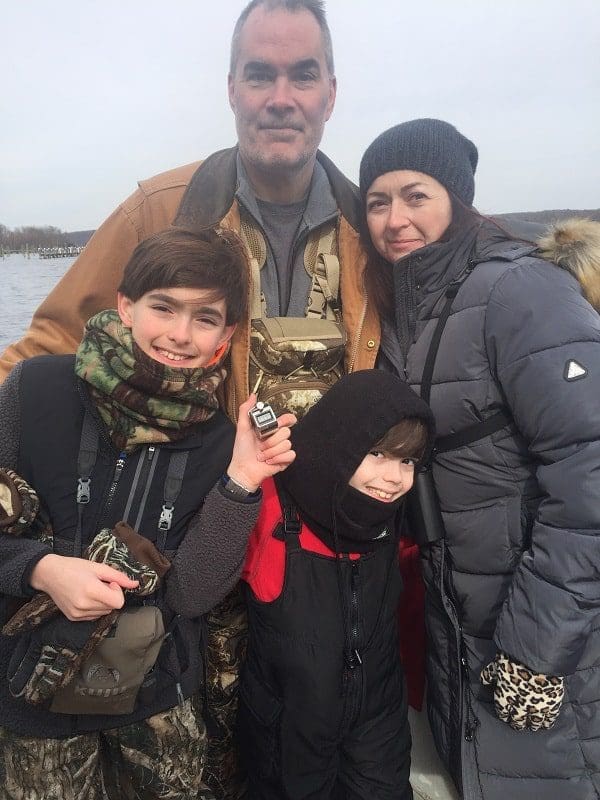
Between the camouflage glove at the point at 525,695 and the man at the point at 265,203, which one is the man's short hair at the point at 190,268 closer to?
the man at the point at 265,203

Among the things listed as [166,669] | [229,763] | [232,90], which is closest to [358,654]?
[166,669]

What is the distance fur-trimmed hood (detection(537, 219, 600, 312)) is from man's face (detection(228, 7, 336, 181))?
1142 mm

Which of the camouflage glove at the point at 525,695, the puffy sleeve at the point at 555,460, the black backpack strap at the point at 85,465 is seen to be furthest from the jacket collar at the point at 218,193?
the camouflage glove at the point at 525,695

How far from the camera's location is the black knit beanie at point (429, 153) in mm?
2018

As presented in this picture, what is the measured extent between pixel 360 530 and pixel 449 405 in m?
0.53

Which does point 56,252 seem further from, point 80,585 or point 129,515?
point 80,585

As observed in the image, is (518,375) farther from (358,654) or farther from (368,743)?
(368,743)

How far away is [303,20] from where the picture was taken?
2250 millimetres

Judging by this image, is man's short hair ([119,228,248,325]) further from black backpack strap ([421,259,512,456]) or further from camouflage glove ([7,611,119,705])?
camouflage glove ([7,611,119,705])

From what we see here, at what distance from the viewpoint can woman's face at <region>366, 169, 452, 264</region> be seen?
2.03 metres

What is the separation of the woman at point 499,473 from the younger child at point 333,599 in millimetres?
211

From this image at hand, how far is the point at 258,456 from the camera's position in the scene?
159 cm

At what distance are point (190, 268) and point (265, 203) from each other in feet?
2.82

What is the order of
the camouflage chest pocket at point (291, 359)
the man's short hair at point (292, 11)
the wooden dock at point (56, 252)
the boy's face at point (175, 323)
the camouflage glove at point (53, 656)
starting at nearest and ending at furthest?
the camouflage glove at point (53, 656) → the boy's face at point (175, 323) → the camouflage chest pocket at point (291, 359) → the man's short hair at point (292, 11) → the wooden dock at point (56, 252)
